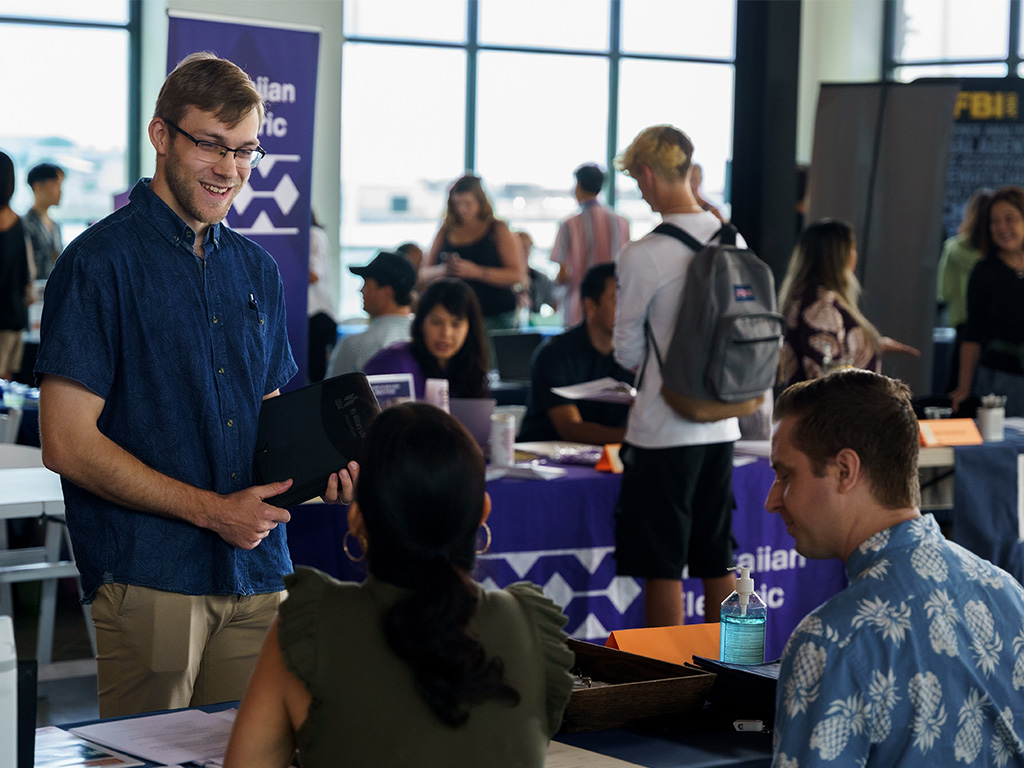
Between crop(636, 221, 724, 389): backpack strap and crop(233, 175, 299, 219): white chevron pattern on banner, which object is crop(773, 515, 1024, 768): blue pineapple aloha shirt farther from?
crop(233, 175, 299, 219): white chevron pattern on banner

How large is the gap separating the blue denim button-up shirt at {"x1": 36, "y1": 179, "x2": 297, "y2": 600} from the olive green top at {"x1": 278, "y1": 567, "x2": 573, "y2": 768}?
0.68 m

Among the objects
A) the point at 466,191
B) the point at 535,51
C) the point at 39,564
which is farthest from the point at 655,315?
the point at 535,51

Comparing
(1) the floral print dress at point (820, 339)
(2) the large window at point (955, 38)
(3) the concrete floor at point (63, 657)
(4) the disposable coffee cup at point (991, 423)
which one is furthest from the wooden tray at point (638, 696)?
(2) the large window at point (955, 38)

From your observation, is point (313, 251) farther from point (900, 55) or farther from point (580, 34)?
point (900, 55)

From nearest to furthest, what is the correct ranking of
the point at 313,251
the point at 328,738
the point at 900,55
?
the point at 328,738 < the point at 313,251 < the point at 900,55

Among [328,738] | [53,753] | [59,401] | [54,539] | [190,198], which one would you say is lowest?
[54,539]

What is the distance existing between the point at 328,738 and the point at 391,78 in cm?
896

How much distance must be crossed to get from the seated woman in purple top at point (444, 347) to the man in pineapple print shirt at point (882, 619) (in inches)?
104

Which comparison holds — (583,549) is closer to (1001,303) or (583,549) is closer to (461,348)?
(461,348)

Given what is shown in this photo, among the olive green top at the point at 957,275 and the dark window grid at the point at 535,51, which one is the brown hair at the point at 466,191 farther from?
the dark window grid at the point at 535,51

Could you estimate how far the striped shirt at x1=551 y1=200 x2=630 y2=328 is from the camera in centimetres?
759

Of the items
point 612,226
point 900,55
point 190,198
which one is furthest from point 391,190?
point 190,198

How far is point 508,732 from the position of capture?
1.29 m

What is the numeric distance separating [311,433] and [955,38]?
33.2 ft
